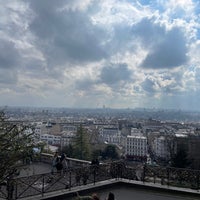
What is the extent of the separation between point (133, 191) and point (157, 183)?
1253 millimetres

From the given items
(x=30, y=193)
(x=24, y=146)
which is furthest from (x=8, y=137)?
(x=30, y=193)

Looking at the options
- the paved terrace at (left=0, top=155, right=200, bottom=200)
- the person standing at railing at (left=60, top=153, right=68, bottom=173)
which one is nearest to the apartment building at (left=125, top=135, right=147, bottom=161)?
the person standing at railing at (left=60, top=153, right=68, bottom=173)

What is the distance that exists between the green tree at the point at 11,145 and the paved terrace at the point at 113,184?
10.9 feet

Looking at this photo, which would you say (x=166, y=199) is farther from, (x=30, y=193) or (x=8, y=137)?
(x=8, y=137)

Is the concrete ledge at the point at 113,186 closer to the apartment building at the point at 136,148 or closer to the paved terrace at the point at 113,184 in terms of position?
the paved terrace at the point at 113,184

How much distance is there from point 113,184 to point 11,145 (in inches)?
298

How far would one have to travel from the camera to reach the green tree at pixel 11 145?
305 inches

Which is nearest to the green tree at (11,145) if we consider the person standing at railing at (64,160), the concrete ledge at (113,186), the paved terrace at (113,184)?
the paved terrace at (113,184)

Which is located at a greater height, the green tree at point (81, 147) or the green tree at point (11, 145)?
the green tree at point (11, 145)

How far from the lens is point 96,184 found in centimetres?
1412

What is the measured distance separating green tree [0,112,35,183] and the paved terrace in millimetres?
3337

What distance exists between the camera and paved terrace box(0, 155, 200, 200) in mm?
12123

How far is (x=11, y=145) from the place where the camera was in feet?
26.0

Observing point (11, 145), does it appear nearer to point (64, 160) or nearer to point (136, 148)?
point (64, 160)
